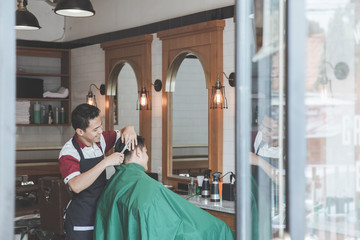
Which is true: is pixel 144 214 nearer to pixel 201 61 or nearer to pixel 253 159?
pixel 253 159

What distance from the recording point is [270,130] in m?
1.46

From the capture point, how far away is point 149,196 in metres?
2.81

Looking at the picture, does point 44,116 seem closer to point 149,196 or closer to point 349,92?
point 149,196

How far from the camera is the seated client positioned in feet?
8.99

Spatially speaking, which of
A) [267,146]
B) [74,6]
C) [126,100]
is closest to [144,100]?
[126,100]

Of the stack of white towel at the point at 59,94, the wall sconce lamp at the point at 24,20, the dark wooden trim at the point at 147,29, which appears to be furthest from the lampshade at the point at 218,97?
the stack of white towel at the point at 59,94

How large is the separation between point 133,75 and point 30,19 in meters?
1.59

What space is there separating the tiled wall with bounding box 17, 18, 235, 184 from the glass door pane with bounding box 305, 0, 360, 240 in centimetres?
335

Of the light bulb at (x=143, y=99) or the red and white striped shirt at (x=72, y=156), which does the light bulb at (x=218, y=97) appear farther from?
the red and white striped shirt at (x=72, y=156)

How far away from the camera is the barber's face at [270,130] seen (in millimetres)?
1436

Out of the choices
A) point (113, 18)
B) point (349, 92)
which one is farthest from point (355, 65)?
point (113, 18)

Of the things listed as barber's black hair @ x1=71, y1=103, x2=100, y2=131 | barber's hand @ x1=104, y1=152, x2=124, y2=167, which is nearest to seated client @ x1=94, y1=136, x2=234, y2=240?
barber's hand @ x1=104, y1=152, x2=124, y2=167

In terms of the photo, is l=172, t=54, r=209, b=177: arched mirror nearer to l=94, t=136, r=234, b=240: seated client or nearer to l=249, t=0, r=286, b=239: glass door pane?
l=94, t=136, r=234, b=240: seated client

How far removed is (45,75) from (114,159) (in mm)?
5015
